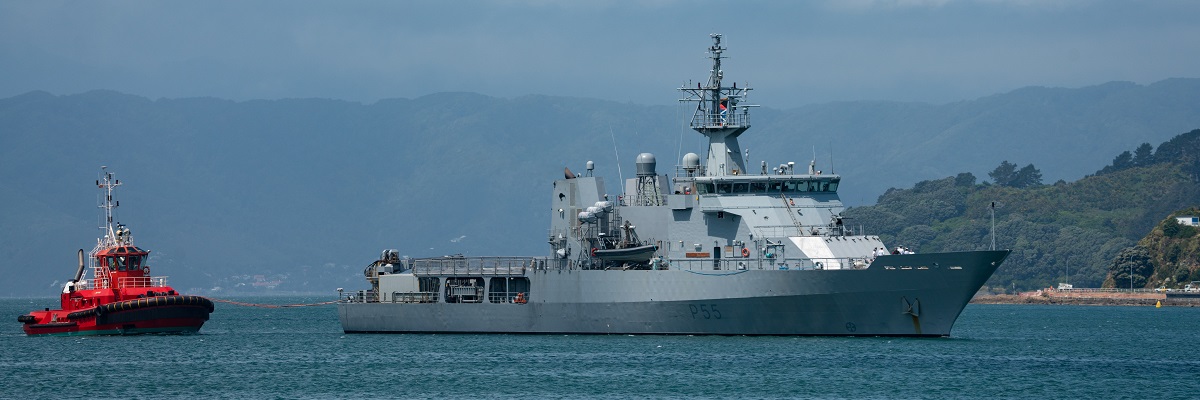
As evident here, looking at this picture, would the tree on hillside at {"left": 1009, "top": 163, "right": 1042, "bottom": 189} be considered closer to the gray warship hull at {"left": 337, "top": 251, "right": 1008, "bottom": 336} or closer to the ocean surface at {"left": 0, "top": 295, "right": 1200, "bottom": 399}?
the ocean surface at {"left": 0, "top": 295, "right": 1200, "bottom": 399}

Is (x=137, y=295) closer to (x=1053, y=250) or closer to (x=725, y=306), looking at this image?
(x=725, y=306)

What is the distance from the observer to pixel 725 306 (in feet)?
157

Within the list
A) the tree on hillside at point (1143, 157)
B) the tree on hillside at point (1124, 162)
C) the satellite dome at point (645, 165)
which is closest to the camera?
the satellite dome at point (645, 165)

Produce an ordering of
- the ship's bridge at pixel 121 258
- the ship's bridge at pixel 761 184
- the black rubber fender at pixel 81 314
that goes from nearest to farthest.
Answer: the ship's bridge at pixel 761 184 → the black rubber fender at pixel 81 314 → the ship's bridge at pixel 121 258

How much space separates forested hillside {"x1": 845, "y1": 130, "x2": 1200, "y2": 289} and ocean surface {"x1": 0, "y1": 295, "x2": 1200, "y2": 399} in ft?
299

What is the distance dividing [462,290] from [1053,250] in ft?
337

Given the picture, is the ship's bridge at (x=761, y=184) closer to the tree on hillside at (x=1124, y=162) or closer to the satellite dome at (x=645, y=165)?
the satellite dome at (x=645, y=165)

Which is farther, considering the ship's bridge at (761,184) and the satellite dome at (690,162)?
the satellite dome at (690,162)

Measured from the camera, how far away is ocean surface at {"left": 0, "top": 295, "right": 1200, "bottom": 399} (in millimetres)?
38094

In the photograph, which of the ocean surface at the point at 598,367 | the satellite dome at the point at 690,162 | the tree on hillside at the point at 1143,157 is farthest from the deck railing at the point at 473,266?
the tree on hillside at the point at 1143,157

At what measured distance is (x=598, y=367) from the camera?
1681 inches

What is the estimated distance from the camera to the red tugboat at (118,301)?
5503cm

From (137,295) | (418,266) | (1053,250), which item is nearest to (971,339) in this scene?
(418,266)

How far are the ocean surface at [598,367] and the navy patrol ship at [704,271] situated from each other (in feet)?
2.34
